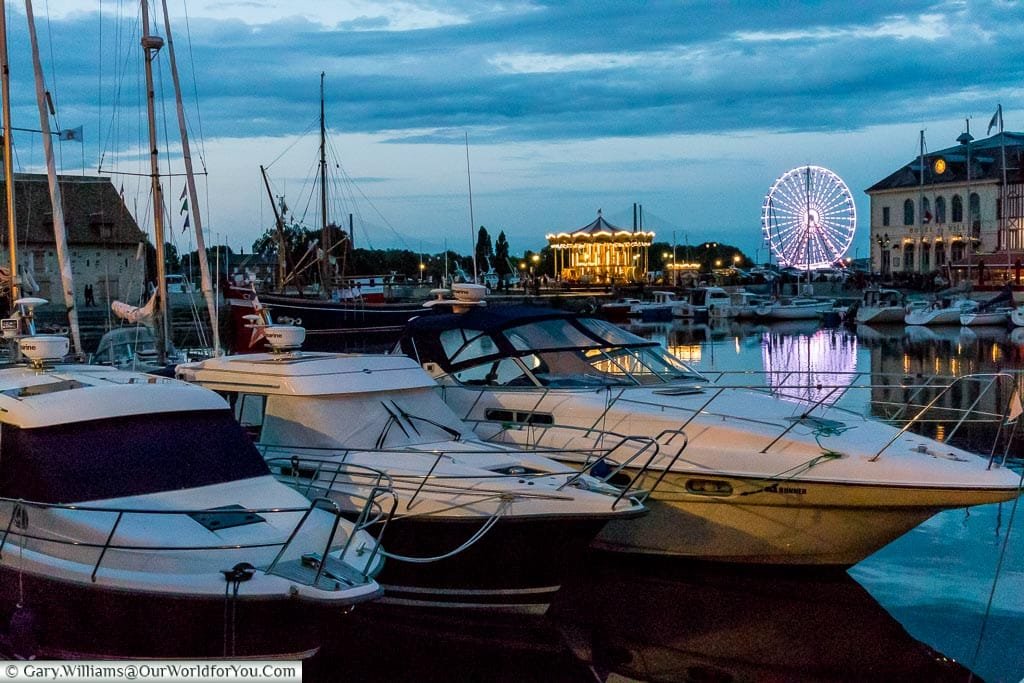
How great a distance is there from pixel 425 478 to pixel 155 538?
2.89 metres

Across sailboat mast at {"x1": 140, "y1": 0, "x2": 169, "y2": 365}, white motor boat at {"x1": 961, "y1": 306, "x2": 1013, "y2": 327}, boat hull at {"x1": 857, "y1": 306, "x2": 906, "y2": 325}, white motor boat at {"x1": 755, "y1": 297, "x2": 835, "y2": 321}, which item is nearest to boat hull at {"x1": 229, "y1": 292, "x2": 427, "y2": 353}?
sailboat mast at {"x1": 140, "y1": 0, "x2": 169, "y2": 365}

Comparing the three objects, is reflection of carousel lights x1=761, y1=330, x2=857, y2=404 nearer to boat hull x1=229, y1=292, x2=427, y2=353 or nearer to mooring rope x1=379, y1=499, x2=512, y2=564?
boat hull x1=229, y1=292, x2=427, y2=353

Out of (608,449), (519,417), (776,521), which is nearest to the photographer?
(608,449)

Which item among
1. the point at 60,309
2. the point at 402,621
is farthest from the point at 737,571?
the point at 60,309

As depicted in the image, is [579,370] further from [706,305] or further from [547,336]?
[706,305]

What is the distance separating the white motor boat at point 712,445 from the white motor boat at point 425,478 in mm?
1355

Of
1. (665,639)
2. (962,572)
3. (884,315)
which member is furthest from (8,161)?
(884,315)

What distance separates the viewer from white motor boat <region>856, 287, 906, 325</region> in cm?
6600

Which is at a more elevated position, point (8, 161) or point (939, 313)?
point (8, 161)

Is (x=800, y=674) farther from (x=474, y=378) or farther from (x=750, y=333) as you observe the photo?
(x=750, y=333)

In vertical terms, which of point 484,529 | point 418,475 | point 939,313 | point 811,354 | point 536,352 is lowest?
point 811,354

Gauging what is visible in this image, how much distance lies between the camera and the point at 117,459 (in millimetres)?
9805

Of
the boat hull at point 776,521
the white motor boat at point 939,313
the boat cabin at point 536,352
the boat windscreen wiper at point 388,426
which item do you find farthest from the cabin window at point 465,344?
the white motor boat at point 939,313

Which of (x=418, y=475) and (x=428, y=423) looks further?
(x=428, y=423)
